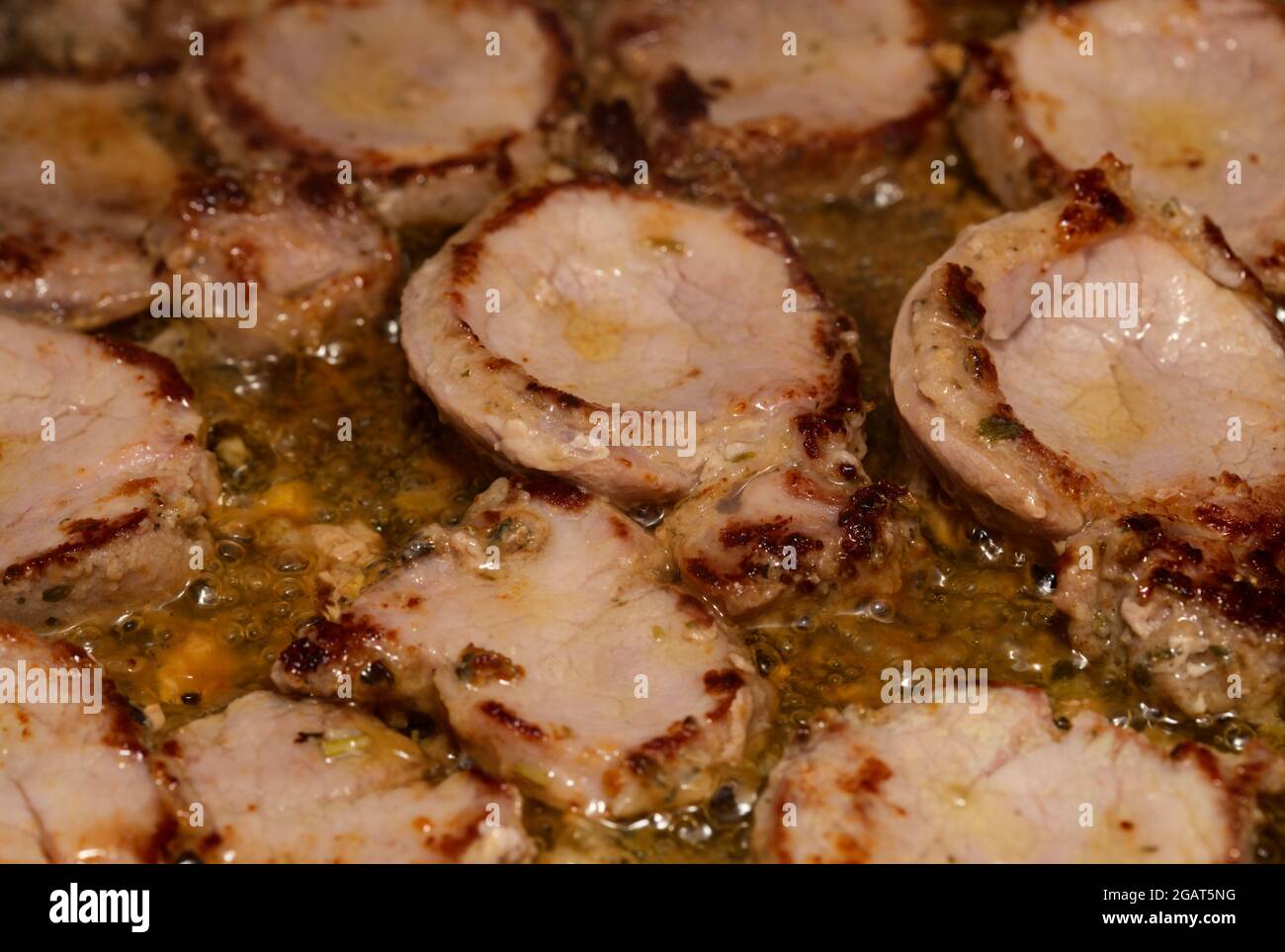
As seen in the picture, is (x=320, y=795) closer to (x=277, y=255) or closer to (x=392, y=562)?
(x=392, y=562)

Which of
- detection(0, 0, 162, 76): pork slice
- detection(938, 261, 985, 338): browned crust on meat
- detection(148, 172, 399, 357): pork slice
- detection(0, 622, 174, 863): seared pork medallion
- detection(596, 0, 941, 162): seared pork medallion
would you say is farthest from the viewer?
detection(0, 0, 162, 76): pork slice

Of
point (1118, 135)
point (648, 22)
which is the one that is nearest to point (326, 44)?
point (648, 22)

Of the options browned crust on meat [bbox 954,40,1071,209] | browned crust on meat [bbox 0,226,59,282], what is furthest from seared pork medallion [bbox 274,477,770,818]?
browned crust on meat [bbox 954,40,1071,209]

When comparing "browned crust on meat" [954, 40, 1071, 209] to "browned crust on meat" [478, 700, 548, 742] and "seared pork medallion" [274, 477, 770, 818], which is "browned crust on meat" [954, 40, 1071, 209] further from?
"browned crust on meat" [478, 700, 548, 742]

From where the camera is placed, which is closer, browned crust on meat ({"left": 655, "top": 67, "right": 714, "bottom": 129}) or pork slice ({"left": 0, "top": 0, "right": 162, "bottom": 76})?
browned crust on meat ({"left": 655, "top": 67, "right": 714, "bottom": 129})

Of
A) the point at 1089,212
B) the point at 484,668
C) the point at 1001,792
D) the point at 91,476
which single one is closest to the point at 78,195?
the point at 91,476

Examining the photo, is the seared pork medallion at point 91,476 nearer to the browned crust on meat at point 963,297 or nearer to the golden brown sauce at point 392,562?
the golden brown sauce at point 392,562

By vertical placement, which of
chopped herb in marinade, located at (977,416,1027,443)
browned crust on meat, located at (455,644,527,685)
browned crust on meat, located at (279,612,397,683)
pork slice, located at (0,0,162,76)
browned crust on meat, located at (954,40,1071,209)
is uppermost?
pork slice, located at (0,0,162,76)
